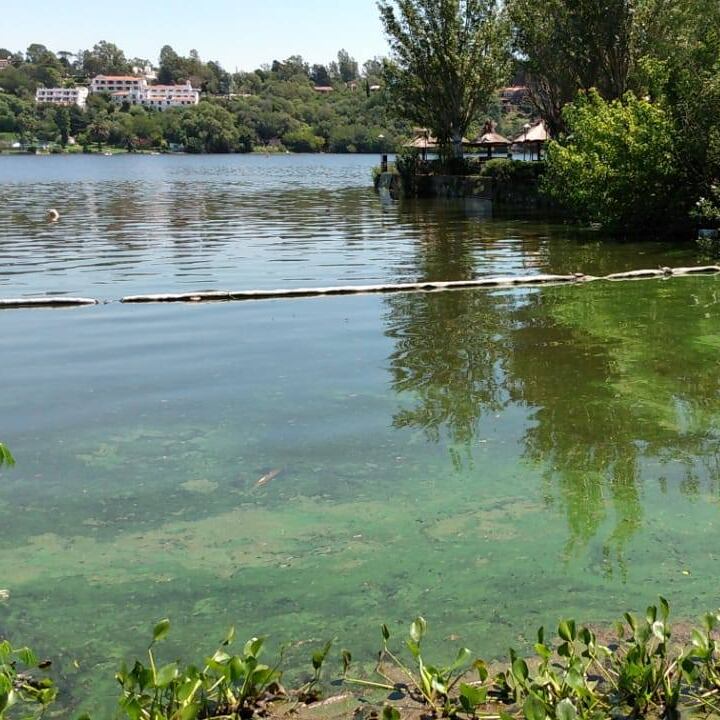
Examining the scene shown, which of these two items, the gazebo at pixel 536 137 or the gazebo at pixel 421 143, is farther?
the gazebo at pixel 421 143

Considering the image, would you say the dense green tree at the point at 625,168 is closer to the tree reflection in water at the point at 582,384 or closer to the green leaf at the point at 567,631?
the tree reflection in water at the point at 582,384

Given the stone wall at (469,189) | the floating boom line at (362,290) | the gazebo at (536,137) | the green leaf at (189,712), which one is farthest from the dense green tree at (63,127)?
the green leaf at (189,712)

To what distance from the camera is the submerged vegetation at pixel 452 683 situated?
334 cm

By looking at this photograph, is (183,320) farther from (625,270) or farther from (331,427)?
(625,270)

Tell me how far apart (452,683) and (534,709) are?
63cm

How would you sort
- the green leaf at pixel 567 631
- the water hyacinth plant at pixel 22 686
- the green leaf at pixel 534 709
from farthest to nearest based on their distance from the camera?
1. the green leaf at pixel 567 631
2. the water hyacinth plant at pixel 22 686
3. the green leaf at pixel 534 709

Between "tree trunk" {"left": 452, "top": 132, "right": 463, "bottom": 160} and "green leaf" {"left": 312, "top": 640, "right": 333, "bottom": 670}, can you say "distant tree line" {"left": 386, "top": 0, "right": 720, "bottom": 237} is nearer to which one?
"tree trunk" {"left": 452, "top": 132, "right": 463, "bottom": 160}

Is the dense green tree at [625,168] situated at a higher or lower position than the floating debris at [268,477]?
higher

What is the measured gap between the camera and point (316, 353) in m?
9.98

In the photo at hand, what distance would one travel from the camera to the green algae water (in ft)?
14.3

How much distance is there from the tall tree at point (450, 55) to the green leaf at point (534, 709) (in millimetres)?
42166

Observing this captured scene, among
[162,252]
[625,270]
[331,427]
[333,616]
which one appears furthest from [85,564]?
[162,252]

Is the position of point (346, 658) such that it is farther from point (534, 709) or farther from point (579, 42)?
point (579, 42)

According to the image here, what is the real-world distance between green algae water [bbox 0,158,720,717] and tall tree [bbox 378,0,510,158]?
104 ft
